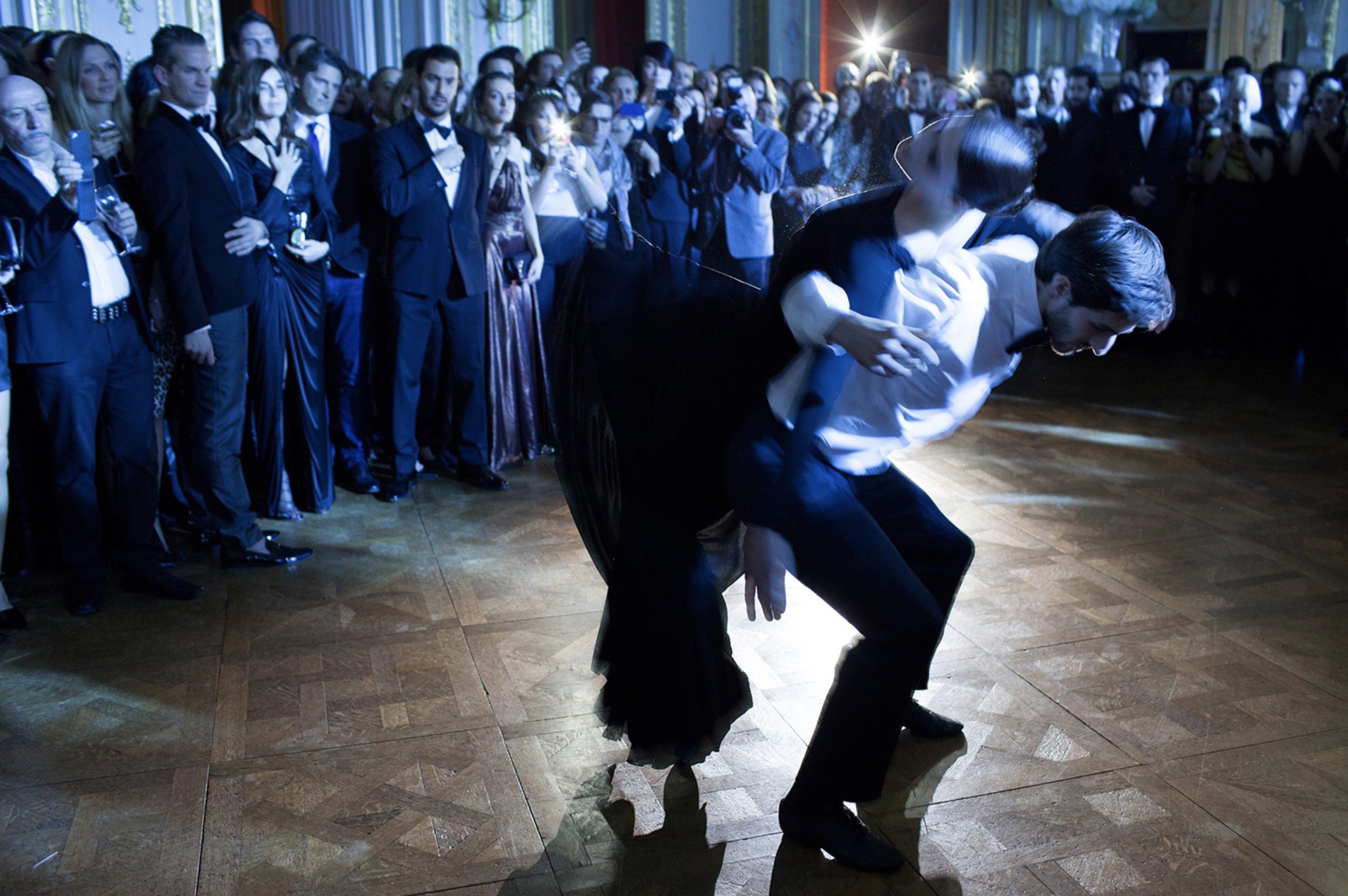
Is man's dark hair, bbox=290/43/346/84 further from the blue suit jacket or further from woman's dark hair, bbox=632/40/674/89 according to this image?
woman's dark hair, bbox=632/40/674/89

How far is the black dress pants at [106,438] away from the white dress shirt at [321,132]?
3.61ft

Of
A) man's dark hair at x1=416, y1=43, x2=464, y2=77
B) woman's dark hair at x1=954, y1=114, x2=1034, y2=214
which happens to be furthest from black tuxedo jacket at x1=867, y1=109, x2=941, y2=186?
woman's dark hair at x1=954, y1=114, x2=1034, y2=214

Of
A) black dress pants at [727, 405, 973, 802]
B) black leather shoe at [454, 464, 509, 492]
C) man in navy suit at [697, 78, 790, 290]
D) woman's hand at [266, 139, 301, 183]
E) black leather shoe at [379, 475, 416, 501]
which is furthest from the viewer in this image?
man in navy suit at [697, 78, 790, 290]

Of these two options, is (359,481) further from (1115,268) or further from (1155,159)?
(1155,159)

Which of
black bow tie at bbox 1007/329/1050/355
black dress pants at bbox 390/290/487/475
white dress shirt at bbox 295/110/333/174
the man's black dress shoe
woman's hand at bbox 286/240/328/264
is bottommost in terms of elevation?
the man's black dress shoe

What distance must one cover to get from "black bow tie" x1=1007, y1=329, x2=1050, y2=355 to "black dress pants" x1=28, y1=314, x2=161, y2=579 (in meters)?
2.41

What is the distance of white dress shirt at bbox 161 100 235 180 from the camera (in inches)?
126

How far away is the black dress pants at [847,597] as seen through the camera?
6.08ft

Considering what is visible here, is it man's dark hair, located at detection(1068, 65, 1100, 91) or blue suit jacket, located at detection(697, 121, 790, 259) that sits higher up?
man's dark hair, located at detection(1068, 65, 1100, 91)

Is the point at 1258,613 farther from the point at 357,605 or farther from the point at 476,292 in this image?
the point at 476,292

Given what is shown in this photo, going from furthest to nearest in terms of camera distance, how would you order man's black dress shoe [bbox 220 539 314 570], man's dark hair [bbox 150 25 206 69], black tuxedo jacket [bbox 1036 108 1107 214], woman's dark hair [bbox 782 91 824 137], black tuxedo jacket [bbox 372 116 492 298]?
black tuxedo jacket [bbox 1036 108 1107 214] < woman's dark hair [bbox 782 91 824 137] < black tuxedo jacket [bbox 372 116 492 298] < man's black dress shoe [bbox 220 539 314 570] < man's dark hair [bbox 150 25 206 69]

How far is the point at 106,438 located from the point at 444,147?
1.57m

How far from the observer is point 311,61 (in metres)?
3.94

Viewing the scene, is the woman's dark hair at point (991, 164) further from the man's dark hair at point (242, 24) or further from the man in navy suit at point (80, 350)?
the man's dark hair at point (242, 24)
